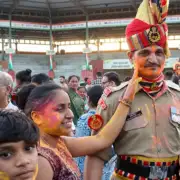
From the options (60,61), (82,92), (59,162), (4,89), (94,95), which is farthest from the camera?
(60,61)

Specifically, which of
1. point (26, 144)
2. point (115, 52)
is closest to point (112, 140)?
point (26, 144)

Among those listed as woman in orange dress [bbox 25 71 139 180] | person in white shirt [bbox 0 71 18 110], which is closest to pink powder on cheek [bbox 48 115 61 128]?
woman in orange dress [bbox 25 71 139 180]

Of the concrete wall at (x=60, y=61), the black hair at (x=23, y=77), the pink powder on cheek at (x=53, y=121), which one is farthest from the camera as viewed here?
the concrete wall at (x=60, y=61)

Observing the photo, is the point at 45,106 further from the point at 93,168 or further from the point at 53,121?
the point at 93,168

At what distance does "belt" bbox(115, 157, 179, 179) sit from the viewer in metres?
1.78

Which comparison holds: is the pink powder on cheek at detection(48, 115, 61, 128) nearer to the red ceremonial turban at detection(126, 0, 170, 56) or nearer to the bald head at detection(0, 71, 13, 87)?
the red ceremonial turban at detection(126, 0, 170, 56)

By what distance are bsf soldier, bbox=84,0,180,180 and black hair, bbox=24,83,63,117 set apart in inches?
15.8

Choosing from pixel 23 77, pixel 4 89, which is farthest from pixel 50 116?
pixel 23 77

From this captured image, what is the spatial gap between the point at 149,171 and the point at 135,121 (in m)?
0.28

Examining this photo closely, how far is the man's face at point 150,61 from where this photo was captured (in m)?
1.83

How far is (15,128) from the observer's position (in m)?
1.11

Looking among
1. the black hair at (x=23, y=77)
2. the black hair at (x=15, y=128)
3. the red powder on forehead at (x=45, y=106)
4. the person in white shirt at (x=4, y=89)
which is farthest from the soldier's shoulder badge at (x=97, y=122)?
the black hair at (x=23, y=77)

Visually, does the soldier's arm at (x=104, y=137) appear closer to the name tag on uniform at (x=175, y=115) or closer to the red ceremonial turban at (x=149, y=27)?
the name tag on uniform at (x=175, y=115)

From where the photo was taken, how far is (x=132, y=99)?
1.79 metres
